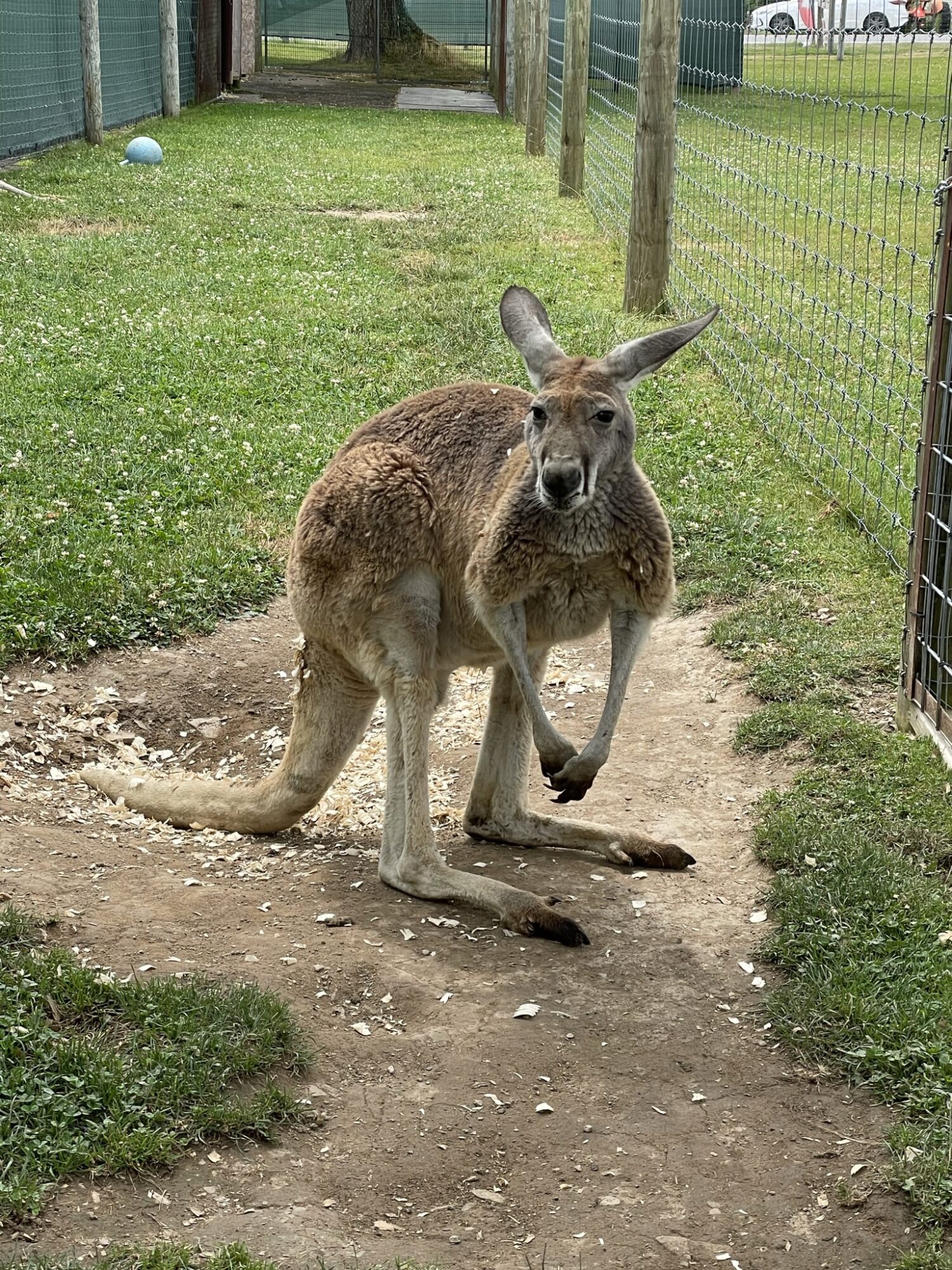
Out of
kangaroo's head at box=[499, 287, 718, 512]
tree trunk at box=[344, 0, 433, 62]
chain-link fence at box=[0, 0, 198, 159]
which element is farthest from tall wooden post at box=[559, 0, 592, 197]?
tree trunk at box=[344, 0, 433, 62]

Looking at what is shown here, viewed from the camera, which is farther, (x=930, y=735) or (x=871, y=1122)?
(x=930, y=735)

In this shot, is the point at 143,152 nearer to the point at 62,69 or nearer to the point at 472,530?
the point at 62,69

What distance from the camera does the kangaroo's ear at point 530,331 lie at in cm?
354

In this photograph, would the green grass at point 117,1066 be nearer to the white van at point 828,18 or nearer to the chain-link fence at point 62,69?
the white van at point 828,18

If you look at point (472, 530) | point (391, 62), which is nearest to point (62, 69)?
point (472, 530)

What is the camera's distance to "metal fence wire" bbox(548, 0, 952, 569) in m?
5.62

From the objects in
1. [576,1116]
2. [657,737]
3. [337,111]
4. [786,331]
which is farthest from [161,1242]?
[337,111]

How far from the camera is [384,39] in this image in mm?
29109

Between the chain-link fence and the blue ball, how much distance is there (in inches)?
35.7

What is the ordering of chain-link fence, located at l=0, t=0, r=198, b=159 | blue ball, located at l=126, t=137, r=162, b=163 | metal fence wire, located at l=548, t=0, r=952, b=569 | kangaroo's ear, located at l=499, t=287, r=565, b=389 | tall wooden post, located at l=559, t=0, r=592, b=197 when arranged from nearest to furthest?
kangaroo's ear, located at l=499, t=287, r=565, b=389 < metal fence wire, located at l=548, t=0, r=952, b=569 < tall wooden post, located at l=559, t=0, r=592, b=197 < chain-link fence, located at l=0, t=0, r=198, b=159 < blue ball, located at l=126, t=137, r=162, b=163

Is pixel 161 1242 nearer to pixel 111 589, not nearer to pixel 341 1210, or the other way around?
pixel 341 1210

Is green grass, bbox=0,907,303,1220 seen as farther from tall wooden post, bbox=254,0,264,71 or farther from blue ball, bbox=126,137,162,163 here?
tall wooden post, bbox=254,0,264,71

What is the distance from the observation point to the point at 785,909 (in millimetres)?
3420

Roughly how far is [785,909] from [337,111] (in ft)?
66.0
